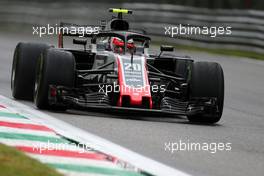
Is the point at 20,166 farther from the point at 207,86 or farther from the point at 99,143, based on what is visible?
the point at 207,86

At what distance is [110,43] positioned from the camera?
41.3 ft

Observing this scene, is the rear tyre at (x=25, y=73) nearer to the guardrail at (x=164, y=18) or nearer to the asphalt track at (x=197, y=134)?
the asphalt track at (x=197, y=134)

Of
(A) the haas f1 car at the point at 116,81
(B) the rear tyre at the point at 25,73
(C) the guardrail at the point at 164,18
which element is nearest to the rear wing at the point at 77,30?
(A) the haas f1 car at the point at 116,81

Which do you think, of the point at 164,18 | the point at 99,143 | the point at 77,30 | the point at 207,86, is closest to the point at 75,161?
the point at 99,143

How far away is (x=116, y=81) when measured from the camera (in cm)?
1118

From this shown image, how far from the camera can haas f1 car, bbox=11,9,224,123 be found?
11.0 m

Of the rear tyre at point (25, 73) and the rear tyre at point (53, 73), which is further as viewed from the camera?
the rear tyre at point (25, 73)

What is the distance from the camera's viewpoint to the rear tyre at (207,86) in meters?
11.4

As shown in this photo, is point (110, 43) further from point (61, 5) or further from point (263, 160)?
point (61, 5)

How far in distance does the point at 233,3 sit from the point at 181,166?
19.1 m

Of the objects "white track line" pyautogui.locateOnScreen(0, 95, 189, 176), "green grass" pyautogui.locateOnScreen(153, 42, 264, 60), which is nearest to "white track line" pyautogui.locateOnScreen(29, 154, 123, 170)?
"white track line" pyautogui.locateOnScreen(0, 95, 189, 176)

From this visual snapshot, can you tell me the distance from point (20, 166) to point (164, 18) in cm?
2275

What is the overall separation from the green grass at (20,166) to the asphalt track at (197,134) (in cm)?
137

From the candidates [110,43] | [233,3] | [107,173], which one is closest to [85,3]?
[233,3]
